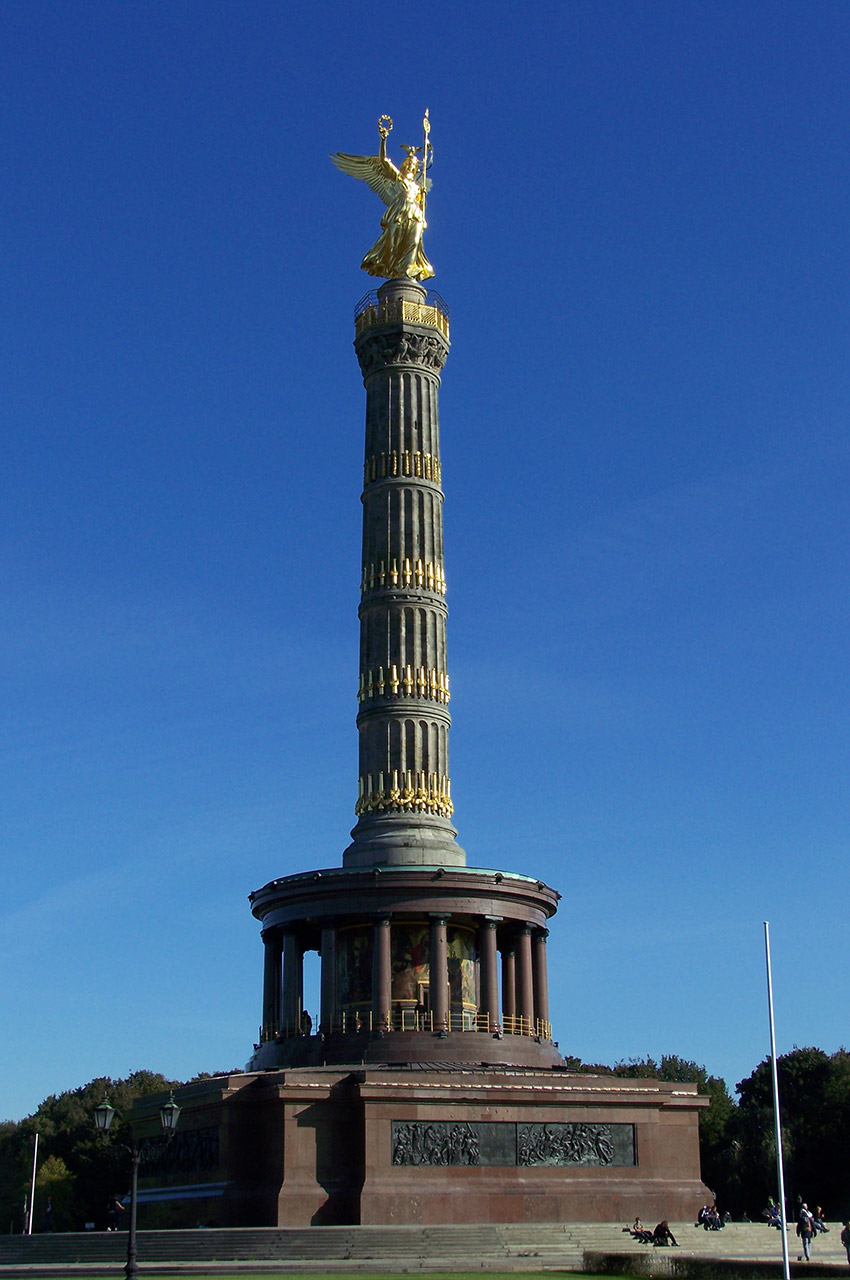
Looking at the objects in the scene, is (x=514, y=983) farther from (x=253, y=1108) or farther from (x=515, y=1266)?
(x=515, y=1266)

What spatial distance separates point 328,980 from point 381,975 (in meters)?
1.87

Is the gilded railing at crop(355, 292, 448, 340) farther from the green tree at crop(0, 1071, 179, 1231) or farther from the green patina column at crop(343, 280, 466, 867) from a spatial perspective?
the green tree at crop(0, 1071, 179, 1231)

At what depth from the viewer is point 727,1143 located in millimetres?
58781

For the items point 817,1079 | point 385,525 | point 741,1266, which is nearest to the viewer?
point 741,1266

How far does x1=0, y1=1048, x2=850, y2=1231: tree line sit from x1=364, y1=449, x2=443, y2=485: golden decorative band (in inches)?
878

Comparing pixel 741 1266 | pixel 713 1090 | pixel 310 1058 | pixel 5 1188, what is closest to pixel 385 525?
pixel 310 1058

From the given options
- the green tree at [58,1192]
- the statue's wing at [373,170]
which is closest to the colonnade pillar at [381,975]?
the statue's wing at [373,170]

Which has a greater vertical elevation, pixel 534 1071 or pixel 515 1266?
pixel 534 1071

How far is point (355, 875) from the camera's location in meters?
37.5

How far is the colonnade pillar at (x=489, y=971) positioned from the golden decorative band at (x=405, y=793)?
13.3 feet

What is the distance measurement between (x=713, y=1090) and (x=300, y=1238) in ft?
129

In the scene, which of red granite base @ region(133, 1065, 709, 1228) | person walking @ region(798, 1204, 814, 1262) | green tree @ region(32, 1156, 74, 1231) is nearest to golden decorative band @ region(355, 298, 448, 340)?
red granite base @ region(133, 1065, 709, 1228)

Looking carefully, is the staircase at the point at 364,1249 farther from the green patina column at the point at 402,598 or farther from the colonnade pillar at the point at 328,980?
the green patina column at the point at 402,598

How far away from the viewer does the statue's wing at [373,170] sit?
155ft
